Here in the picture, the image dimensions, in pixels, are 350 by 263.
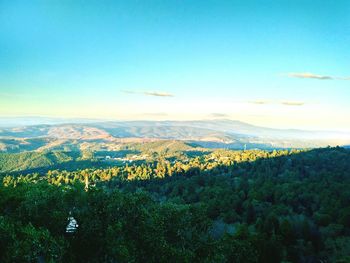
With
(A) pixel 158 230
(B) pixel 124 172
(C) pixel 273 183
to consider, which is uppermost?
(A) pixel 158 230

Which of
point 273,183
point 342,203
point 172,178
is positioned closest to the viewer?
point 342,203

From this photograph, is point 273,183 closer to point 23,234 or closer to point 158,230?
point 158,230

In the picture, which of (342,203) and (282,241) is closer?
(282,241)

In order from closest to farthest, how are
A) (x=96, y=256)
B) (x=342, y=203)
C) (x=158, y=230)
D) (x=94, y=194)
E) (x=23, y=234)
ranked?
(x=23, y=234)
(x=96, y=256)
(x=158, y=230)
(x=94, y=194)
(x=342, y=203)

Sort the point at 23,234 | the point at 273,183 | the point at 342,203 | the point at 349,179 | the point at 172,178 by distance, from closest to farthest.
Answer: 1. the point at 23,234
2. the point at 342,203
3. the point at 349,179
4. the point at 273,183
5. the point at 172,178

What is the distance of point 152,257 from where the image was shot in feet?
86.5

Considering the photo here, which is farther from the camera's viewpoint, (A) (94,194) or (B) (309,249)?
(B) (309,249)

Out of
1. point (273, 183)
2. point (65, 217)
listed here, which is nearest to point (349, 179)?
point (273, 183)

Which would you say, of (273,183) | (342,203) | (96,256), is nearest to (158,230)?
(96,256)

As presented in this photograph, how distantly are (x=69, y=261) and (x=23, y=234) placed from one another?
416cm

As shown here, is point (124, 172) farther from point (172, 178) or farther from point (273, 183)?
point (273, 183)

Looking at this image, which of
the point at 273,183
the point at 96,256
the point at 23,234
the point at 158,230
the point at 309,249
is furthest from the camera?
the point at 273,183

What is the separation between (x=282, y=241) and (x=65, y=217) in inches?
1341

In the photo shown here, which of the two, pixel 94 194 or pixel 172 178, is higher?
pixel 94 194
